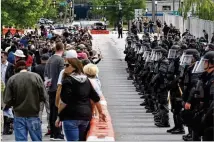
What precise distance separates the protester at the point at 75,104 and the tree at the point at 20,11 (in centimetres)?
3302

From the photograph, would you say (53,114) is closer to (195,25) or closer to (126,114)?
(126,114)

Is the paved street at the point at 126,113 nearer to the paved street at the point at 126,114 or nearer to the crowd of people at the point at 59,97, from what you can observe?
A: the paved street at the point at 126,114

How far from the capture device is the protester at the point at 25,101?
12.4 m

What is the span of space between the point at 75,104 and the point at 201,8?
195ft

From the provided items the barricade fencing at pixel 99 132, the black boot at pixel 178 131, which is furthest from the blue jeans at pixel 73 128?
the black boot at pixel 178 131

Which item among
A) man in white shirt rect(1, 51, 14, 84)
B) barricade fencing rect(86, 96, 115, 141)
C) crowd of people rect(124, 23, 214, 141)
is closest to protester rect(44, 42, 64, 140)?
man in white shirt rect(1, 51, 14, 84)

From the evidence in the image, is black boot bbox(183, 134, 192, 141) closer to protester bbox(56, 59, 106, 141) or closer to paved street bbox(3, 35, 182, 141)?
paved street bbox(3, 35, 182, 141)

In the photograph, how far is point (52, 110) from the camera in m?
15.6

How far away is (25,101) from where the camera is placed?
12523 millimetres

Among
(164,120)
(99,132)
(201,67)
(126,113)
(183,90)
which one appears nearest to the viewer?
(99,132)

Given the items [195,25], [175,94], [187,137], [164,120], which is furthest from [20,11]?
[187,137]

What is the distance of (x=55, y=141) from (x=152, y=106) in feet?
19.9

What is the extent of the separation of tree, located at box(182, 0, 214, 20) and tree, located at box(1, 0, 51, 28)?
21851 millimetres

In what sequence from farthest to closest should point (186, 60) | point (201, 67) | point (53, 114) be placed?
point (186, 60) < point (53, 114) < point (201, 67)
